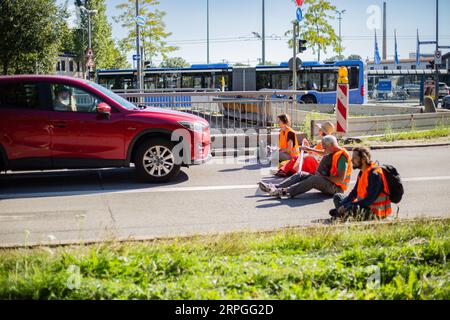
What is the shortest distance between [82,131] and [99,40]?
248ft

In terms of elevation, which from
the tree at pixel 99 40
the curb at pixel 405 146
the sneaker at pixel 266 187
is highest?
the tree at pixel 99 40

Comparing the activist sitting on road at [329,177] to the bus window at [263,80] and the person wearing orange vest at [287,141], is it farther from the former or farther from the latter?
the bus window at [263,80]

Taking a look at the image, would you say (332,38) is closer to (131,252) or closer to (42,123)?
(42,123)

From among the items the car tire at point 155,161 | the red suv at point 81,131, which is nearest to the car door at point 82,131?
the red suv at point 81,131

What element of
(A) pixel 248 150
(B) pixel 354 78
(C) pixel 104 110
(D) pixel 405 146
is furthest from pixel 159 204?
(B) pixel 354 78

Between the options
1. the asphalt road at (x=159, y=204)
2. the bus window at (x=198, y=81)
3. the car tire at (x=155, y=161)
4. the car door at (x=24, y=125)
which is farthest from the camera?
the bus window at (x=198, y=81)

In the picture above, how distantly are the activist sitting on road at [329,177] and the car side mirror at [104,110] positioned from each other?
3.11 metres

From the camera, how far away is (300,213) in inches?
332

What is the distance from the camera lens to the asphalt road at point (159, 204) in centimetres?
749

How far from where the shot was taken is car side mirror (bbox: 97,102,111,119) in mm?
10297

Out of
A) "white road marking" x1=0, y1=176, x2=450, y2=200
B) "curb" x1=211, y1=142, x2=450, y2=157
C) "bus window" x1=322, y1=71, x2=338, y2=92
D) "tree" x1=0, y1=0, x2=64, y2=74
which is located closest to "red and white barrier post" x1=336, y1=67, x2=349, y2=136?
"curb" x1=211, y1=142, x2=450, y2=157

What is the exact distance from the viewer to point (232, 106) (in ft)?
51.1

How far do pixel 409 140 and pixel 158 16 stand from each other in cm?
3723

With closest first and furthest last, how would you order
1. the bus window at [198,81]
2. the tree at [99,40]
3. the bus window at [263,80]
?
the bus window at [263,80] < the bus window at [198,81] < the tree at [99,40]
